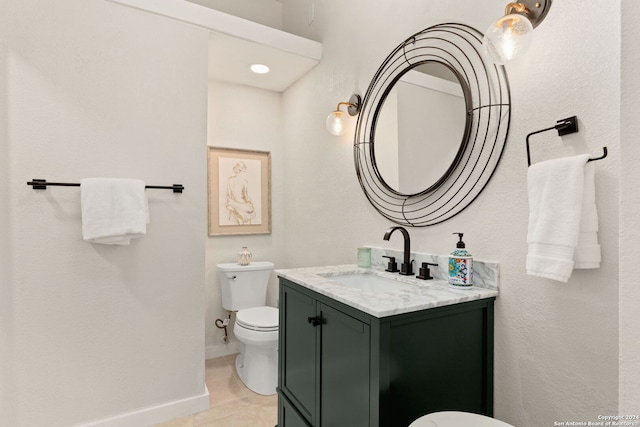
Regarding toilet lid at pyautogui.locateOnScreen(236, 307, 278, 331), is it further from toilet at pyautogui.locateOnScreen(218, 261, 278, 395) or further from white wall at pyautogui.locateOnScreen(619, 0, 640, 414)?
white wall at pyautogui.locateOnScreen(619, 0, 640, 414)

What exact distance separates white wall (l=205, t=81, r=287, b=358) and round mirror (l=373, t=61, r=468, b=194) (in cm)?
144

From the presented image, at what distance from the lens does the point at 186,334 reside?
2.07m

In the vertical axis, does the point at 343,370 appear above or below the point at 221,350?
above

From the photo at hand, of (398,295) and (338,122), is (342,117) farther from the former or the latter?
(398,295)

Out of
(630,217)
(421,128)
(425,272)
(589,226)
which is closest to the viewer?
(630,217)

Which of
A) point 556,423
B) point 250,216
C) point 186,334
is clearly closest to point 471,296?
point 556,423

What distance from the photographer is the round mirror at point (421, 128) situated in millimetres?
1426

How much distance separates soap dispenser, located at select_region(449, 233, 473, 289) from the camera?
50.1 inches

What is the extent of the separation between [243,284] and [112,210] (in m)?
1.21

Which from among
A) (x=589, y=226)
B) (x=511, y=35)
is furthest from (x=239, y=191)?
(x=589, y=226)

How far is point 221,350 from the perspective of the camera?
283cm

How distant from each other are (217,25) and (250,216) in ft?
4.95

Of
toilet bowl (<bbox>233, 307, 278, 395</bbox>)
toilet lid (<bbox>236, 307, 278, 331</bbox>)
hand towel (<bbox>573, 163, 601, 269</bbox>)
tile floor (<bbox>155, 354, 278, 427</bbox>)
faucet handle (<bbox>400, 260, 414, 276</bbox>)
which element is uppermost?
hand towel (<bbox>573, 163, 601, 269</bbox>)

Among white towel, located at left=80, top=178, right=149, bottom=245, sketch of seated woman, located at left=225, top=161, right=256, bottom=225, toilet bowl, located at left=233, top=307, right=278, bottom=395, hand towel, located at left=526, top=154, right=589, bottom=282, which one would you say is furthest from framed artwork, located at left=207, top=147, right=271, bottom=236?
hand towel, located at left=526, top=154, right=589, bottom=282
